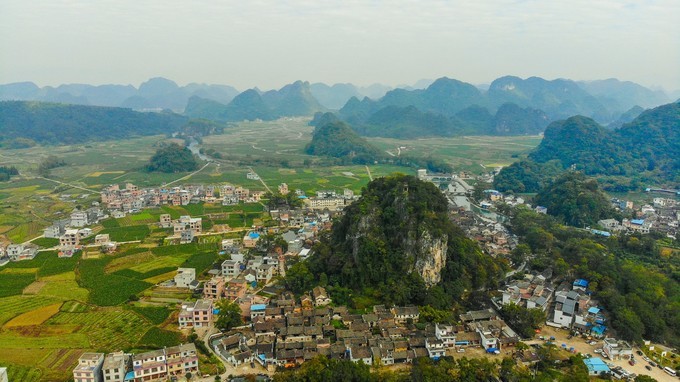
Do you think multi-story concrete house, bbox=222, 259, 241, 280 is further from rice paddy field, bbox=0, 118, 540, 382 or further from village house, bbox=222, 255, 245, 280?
rice paddy field, bbox=0, 118, 540, 382

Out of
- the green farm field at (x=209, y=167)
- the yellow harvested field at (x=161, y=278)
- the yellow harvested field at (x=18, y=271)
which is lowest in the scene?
the yellow harvested field at (x=161, y=278)

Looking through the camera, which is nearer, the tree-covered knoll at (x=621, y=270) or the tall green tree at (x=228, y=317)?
the tree-covered knoll at (x=621, y=270)

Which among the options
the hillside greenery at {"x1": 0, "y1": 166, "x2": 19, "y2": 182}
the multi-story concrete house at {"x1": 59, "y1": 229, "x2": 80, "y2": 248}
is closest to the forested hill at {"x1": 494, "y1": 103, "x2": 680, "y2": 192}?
the multi-story concrete house at {"x1": 59, "y1": 229, "x2": 80, "y2": 248}

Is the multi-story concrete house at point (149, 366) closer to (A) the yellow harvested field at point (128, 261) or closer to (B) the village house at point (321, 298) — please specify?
(B) the village house at point (321, 298)

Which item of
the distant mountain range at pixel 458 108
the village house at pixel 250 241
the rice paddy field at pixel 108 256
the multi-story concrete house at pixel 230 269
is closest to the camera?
the rice paddy field at pixel 108 256

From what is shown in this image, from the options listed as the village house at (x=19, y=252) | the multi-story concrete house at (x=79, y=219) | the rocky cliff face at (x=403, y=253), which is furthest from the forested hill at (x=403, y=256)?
the multi-story concrete house at (x=79, y=219)

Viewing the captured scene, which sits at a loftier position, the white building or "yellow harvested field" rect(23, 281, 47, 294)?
the white building

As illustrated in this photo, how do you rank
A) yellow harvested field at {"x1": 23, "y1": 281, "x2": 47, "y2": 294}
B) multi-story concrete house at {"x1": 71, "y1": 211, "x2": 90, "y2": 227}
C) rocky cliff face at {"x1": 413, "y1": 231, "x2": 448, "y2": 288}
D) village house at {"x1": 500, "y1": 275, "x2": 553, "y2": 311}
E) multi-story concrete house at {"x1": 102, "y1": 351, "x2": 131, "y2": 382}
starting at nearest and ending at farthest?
1. multi-story concrete house at {"x1": 102, "y1": 351, "x2": 131, "y2": 382}
2. village house at {"x1": 500, "y1": 275, "x2": 553, "y2": 311}
3. rocky cliff face at {"x1": 413, "y1": 231, "x2": 448, "y2": 288}
4. yellow harvested field at {"x1": 23, "y1": 281, "x2": 47, "y2": 294}
5. multi-story concrete house at {"x1": 71, "y1": 211, "x2": 90, "y2": 227}
